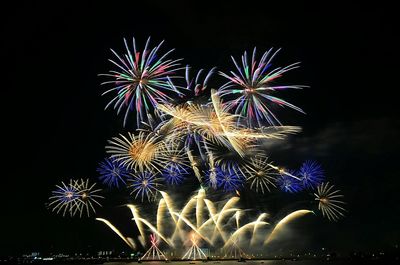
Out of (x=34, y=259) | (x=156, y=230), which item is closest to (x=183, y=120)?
(x=156, y=230)

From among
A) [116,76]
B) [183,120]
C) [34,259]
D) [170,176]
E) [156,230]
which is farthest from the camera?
[34,259]

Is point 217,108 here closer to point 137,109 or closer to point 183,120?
point 183,120

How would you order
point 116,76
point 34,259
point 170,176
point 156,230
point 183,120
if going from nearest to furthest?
point 116,76
point 183,120
point 170,176
point 156,230
point 34,259

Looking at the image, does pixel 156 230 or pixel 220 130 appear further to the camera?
pixel 156 230

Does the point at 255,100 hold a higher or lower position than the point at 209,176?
higher

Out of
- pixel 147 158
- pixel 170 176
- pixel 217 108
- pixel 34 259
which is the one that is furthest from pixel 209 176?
pixel 34 259

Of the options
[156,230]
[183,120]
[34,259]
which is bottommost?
[34,259]

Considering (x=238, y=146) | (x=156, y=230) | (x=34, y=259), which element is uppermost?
(x=238, y=146)

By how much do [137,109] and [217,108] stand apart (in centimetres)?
613

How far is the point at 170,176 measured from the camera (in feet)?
140

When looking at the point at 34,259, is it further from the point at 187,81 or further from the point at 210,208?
the point at 187,81

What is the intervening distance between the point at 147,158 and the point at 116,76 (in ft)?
28.8

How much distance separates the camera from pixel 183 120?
117 ft

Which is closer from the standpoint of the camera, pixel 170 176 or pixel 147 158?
pixel 147 158
